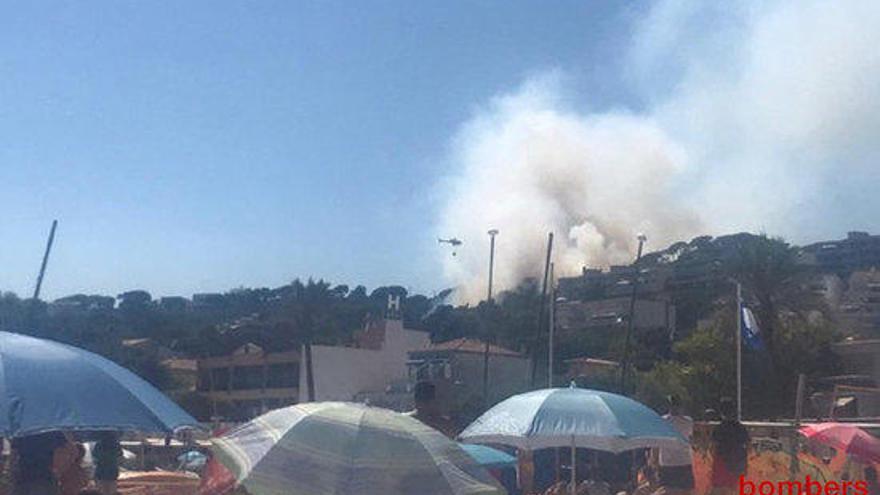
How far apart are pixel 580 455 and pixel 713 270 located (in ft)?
224

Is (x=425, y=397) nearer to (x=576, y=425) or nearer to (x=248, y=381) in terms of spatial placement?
(x=576, y=425)

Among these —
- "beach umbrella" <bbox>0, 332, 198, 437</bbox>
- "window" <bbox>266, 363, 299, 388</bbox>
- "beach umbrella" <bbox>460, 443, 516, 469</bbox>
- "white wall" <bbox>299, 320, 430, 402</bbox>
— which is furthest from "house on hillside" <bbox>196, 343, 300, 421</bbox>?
"beach umbrella" <bbox>0, 332, 198, 437</bbox>

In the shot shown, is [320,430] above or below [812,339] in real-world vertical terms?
below

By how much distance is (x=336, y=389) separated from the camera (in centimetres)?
4859

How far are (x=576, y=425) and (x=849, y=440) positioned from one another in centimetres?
247

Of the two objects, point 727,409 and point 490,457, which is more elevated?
point 727,409

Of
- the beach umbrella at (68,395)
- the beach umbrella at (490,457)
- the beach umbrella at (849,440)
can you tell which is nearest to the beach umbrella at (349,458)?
the beach umbrella at (68,395)

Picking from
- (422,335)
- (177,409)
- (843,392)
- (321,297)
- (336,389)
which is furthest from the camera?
(321,297)

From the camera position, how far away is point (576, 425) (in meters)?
10.5

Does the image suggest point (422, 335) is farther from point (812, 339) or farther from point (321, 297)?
point (812, 339)

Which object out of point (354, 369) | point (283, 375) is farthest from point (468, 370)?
point (283, 375)

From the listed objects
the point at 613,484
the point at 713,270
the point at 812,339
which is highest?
A: the point at 713,270

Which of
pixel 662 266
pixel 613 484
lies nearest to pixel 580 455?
pixel 613 484

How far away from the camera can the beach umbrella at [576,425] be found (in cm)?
1045
